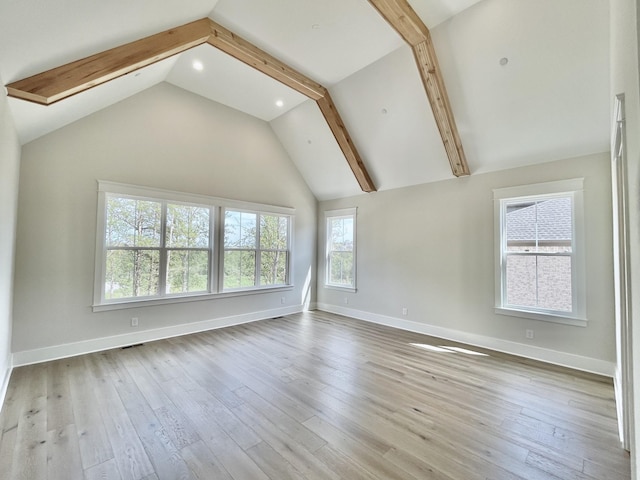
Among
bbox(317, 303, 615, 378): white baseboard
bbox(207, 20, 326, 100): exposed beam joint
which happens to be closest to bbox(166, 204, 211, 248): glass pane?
bbox(207, 20, 326, 100): exposed beam joint

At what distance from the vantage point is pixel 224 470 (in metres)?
1.80

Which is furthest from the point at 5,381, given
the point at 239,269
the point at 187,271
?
the point at 239,269

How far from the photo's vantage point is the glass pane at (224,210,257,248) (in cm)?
528

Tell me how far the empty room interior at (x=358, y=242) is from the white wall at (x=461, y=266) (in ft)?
0.11

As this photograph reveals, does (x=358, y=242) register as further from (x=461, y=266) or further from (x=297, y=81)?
(x=297, y=81)

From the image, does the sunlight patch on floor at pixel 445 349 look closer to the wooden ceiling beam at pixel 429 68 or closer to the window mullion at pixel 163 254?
the wooden ceiling beam at pixel 429 68

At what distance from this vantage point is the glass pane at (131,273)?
4.02m

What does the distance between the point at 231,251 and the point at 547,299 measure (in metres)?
4.99

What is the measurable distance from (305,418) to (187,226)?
3636mm

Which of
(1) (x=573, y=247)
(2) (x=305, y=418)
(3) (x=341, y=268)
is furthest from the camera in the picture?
(3) (x=341, y=268)

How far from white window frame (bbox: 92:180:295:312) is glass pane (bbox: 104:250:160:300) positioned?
8cm

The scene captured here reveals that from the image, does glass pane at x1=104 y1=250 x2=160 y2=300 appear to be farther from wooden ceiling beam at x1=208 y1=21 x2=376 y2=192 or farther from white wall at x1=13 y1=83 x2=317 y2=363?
wooden ceiling beam at x1=208 y1=21 x2=376 y2=192

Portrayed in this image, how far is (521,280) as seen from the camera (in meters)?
3.97

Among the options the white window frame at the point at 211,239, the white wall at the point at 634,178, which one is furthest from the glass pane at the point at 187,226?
the white wall at the point at 634,178
